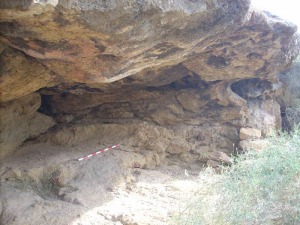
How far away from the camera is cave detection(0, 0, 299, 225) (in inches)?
144

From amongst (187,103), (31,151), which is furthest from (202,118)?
(31,151)

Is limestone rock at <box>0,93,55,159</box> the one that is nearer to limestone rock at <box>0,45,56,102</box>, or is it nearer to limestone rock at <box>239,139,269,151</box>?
limestone rock at <box>0,45,56,102</box>

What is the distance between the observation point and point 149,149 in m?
6.58

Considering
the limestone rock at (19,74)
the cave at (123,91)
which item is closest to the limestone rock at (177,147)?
the cave at (123,91)

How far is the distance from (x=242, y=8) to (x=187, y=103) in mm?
2869

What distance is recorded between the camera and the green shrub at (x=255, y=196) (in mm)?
3734

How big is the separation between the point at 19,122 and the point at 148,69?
243 cm

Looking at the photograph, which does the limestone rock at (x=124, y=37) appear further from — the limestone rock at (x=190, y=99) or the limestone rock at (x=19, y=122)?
the limestone rock at (x=190, y=99)

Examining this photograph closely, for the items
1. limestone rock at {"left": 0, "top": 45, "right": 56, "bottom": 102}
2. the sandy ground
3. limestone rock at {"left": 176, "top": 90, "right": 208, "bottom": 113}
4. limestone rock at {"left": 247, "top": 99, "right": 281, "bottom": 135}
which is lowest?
the sandy ground

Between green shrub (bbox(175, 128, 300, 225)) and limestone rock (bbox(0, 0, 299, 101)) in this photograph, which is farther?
green shrub (bbox(175, 128, 300, 225))

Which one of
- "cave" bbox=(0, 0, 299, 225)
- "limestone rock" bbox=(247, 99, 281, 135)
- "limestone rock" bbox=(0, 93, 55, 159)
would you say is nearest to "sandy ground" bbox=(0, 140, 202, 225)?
"cave" bbox=(0, 0, 299, 225)

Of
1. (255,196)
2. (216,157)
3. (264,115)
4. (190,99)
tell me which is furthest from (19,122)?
(264,115)

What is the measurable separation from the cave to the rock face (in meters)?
0.02

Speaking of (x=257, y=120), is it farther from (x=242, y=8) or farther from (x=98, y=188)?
(x=98, y=188)
